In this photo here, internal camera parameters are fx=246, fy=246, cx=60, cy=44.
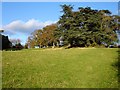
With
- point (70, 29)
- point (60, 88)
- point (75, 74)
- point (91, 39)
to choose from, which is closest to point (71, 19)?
point (70, 29)

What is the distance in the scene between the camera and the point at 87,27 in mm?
A: 69250

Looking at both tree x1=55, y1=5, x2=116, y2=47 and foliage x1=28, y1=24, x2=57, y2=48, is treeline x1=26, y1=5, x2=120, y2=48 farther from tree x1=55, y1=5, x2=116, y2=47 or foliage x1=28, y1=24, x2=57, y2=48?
foliage x1=28, y1=24, x2=57, y2=48

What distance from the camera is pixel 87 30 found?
69188 millimetres

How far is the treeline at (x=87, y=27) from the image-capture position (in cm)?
6819

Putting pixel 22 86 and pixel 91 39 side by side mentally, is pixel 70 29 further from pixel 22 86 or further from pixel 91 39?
pixel 22 86

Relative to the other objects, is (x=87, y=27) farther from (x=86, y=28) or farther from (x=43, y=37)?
(x=43, y=37)

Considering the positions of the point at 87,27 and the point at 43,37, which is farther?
the point at 43,37

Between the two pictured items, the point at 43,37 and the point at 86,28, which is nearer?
the point at 86,28

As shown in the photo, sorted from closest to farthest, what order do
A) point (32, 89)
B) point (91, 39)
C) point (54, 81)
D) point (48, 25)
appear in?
1. point (32, 89)
2. point (54, 81)
3. point (91, 39)
4. point (48, 25)

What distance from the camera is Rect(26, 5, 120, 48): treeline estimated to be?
68188 mm

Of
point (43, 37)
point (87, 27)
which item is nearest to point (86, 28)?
point (87, 27)

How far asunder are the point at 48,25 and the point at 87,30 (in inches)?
1282

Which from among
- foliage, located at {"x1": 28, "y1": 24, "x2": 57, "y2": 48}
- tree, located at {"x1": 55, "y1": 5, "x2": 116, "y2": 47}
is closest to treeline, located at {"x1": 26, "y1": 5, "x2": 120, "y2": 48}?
tree, located at {"x1": 55, "y1": 5, "x2": 116, "y2": 47}

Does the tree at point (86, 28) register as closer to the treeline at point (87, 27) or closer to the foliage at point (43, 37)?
the treeline at point (87, 27)
